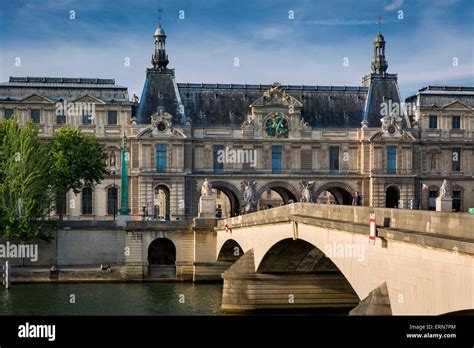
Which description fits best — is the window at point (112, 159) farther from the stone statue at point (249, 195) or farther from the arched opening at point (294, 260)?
the arched opening at point (294, 260)

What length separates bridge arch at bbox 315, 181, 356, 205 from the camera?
3617 inches

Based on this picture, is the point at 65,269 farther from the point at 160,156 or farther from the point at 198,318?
the point at 198,318

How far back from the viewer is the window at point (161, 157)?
292 feet

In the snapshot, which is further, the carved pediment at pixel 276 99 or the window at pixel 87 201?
the carved pediment at pixel 276 99

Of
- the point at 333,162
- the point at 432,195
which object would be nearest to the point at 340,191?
the point at 333,162

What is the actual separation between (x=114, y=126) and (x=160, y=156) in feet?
17.9

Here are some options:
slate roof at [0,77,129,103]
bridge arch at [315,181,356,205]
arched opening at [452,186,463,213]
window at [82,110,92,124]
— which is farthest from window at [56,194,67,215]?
arched opening at [452,186,463,213]

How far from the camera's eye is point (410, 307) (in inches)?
968

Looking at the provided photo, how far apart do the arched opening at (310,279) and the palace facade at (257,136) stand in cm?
3415

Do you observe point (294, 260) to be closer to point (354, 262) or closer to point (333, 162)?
point (354, 262)

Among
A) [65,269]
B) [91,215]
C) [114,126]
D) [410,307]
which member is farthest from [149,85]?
[410,307]

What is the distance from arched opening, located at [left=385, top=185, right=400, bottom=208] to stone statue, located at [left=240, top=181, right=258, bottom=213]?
46.6 ft

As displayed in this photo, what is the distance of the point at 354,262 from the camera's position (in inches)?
1216

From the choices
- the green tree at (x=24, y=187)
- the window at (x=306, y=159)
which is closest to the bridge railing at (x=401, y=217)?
the green tree at (x=24, y=187)
